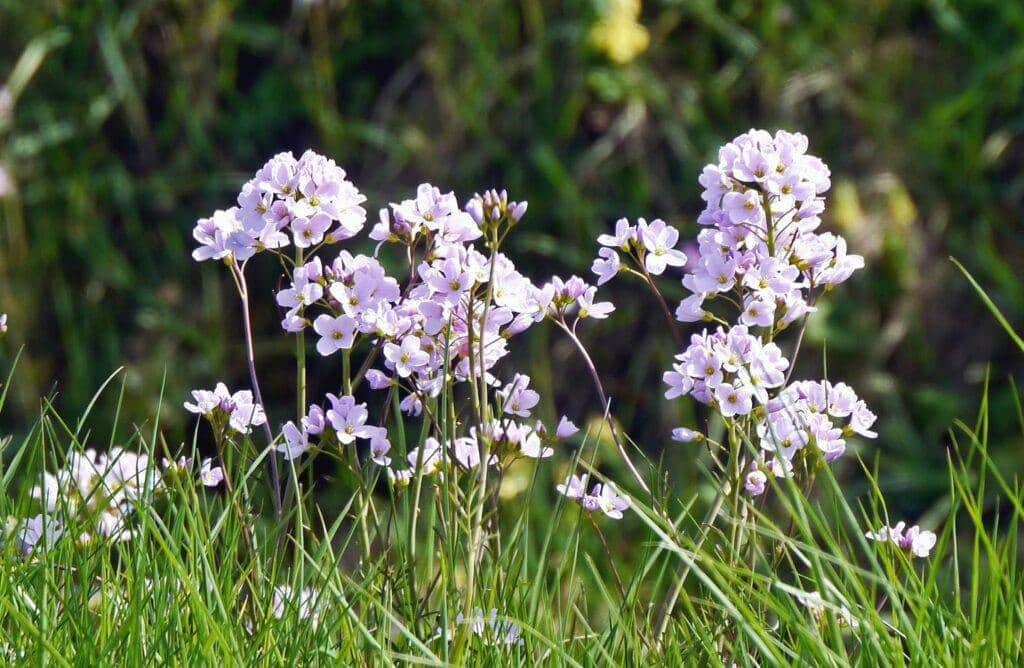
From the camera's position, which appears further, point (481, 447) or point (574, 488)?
point (574, 488)

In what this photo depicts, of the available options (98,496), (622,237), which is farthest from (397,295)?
(98,496)

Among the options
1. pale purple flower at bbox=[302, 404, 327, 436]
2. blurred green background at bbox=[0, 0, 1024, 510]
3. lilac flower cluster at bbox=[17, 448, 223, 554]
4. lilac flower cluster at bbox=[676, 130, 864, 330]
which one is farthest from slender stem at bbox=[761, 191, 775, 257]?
blurred green background at bbox=[0, 0, 1024, 510]

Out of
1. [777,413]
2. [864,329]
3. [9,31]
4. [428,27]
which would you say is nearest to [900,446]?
[864,329]

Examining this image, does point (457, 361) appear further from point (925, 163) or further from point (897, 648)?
point (925, 163)

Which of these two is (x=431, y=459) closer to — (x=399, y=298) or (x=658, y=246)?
(x=399, y=298)

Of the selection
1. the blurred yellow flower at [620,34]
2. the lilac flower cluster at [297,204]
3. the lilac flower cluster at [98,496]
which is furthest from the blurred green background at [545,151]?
the lilac flower cluster at [297,204]

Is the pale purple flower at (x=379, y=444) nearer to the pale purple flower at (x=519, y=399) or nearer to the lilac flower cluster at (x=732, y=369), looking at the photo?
the pale purple flower at (x=519, y=399)

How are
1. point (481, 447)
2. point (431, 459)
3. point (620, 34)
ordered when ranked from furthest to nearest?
point (620, 34) < point (431, 459) < point (481, 447)
